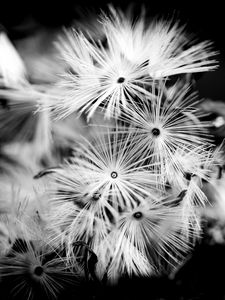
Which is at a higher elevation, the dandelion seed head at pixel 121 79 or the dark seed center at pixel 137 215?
the dandelion seed head at pixel 121 79

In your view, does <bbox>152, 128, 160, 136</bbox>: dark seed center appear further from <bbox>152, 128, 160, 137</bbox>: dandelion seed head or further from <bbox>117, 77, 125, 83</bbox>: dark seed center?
<bbox>117, 77, 125, 83</bbox>: dark seed center

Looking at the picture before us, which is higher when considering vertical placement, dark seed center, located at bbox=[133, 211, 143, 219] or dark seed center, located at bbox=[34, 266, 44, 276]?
dark seed center, located at bbox=[133, 211, 143, 219]

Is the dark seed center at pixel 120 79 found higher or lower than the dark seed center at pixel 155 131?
higher

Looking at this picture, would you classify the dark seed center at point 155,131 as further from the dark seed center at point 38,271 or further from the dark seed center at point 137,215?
the dark seed center at point 38,271

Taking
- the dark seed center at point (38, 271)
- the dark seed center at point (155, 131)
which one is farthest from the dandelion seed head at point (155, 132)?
the dark seed center at point (38, 271)

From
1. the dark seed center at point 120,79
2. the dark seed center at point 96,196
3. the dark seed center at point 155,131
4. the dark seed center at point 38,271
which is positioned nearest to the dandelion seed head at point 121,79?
the dark seed center at point 120,79

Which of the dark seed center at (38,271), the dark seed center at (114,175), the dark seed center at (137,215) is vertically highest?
the dark seed center at (114,175)

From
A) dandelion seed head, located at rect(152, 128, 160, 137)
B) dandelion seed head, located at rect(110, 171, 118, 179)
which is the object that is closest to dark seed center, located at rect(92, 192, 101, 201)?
dandelion seed head, located at rect(110, 171, 118, 179)

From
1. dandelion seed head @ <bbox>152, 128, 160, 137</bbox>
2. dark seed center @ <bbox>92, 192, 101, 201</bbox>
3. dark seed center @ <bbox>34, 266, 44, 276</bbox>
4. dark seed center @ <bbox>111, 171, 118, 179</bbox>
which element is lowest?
dark seed center @ <bbox>34, 266, 44, 276</bbox>

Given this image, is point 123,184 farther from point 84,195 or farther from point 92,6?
point 92,6

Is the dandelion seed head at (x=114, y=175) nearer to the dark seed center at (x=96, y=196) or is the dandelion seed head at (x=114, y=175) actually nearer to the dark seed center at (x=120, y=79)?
the dark seed center at (x=96, y=196)

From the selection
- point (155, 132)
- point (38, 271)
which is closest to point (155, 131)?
point (155, 132)

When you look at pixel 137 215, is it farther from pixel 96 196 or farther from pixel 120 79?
pixel 120 79
